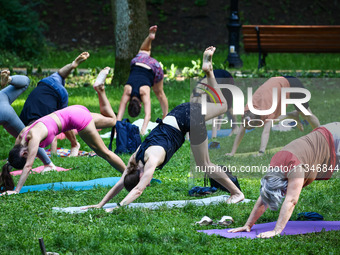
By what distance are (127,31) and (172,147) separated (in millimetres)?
8780

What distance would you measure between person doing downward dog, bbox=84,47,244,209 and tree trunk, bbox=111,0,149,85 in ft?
26.1

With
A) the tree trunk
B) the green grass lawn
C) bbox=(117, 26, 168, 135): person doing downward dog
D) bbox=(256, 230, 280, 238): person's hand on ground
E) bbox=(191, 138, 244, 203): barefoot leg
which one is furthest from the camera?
the tree trunk

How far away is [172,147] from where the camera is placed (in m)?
6.83

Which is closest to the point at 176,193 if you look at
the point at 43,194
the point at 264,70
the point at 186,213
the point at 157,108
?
the point at 186,213

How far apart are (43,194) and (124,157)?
220 centimetres

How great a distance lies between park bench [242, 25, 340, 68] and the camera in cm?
1630

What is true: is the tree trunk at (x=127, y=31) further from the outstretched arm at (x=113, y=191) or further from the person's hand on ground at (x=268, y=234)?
the person's hand on ground at (x=268, y=234)

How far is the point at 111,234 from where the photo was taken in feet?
19.0

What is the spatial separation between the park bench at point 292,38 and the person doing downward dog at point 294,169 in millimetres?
10619

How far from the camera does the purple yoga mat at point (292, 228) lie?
231 inches

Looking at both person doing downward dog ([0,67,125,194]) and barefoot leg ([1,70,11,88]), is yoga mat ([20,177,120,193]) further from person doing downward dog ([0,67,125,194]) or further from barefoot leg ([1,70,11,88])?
barefoot leg ([1,70,11,88])

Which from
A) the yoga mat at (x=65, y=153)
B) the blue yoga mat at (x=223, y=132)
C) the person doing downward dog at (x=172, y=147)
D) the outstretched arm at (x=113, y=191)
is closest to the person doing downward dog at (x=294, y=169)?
the person doing downward dog at (x=172, y=147)

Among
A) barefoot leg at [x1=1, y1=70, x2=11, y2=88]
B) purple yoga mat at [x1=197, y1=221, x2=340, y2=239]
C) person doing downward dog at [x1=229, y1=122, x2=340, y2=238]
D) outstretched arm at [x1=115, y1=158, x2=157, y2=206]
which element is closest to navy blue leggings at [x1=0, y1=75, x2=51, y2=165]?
barefoot leg at [x1=1, y1=70, x2=11, y2=88]

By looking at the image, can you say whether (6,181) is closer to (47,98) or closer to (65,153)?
(47,98)
